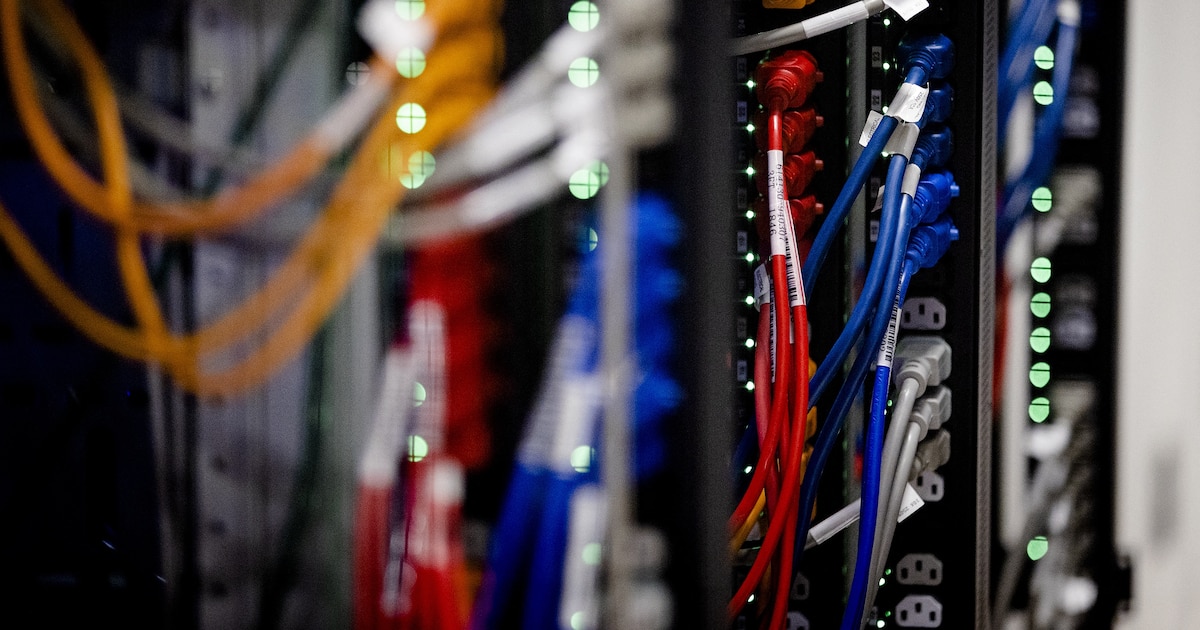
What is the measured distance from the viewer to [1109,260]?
0.83 metres

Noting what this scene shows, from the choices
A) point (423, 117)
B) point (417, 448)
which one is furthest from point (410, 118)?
point (417, 448)

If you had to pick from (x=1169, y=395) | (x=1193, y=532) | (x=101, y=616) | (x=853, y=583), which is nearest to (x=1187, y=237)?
(x=1169, y=395)

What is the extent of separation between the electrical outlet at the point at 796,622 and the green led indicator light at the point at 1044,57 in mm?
605

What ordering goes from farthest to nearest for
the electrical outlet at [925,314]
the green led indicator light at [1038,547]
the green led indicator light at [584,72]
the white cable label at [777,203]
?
the green led indicator light at [1038,547]
the electrical outlet at [925,314]
the white cable label at [777,203]
the green led indicator light at [584,72]

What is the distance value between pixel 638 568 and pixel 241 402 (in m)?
0.19

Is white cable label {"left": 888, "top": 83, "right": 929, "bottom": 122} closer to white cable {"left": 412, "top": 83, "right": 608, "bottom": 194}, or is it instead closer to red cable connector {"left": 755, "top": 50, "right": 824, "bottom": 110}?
red cable connector {"left": 755, "top": 50, "right": 824, "bottom": 110}

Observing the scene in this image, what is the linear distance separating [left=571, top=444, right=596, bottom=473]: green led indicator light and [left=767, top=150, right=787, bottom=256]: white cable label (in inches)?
14.5

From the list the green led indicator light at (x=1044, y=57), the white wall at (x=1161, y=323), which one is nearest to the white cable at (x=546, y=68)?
the green led indicator light at (x=1044, y=57)

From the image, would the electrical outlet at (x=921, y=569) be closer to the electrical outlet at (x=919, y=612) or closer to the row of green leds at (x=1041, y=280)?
the electrical outlet at (x=919, y=612)

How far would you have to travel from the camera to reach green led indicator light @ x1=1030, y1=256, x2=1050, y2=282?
0.85 metres

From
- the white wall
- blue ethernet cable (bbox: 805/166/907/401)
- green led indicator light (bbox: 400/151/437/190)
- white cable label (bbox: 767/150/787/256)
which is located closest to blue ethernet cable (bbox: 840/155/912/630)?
blue ethernet cable (bbox: 805/166/907/401)

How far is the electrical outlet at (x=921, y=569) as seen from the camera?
0.79 meters

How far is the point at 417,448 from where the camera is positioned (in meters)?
0.37

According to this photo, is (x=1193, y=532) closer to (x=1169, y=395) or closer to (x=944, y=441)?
(x=1169, y=395)
